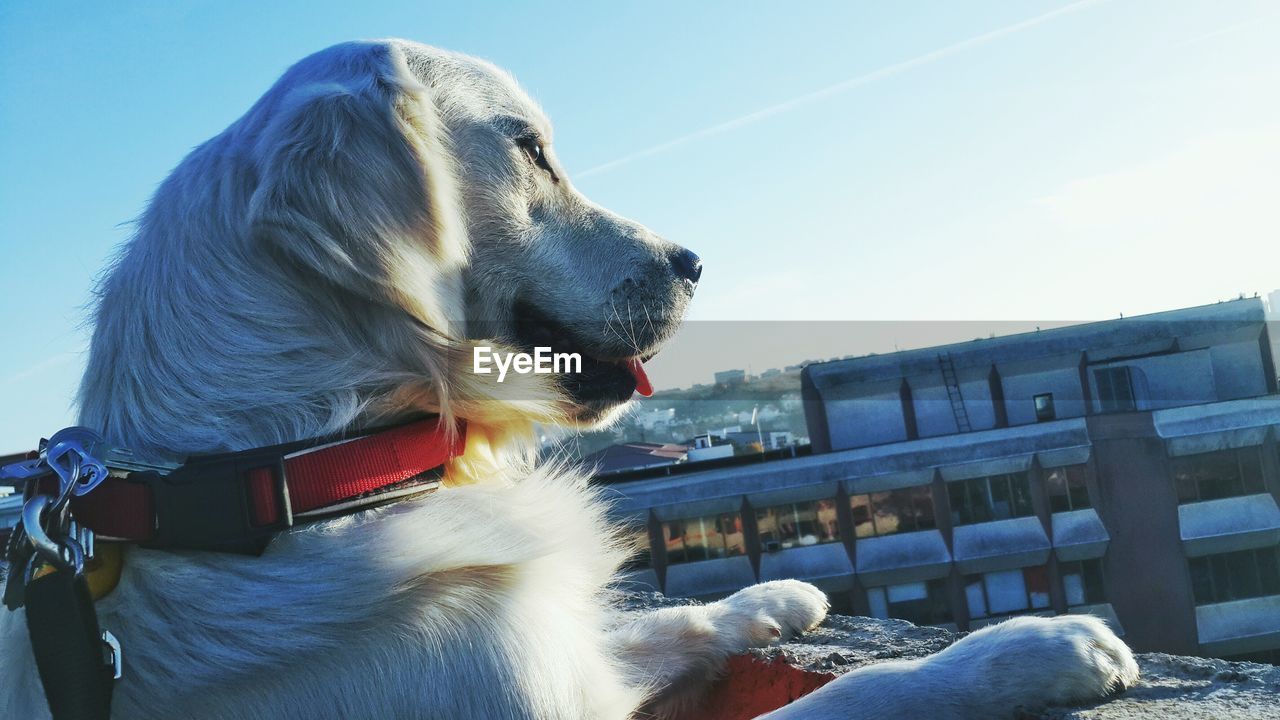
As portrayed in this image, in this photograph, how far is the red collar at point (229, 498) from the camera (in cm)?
128

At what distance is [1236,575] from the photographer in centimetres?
1677

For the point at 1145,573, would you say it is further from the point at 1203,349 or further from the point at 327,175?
the point at 327,175

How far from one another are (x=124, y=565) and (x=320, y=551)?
0.30 metres

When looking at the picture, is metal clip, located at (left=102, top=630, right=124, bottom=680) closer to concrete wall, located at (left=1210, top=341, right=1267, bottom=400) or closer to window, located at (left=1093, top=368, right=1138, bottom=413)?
window, located at (left=1093, top=368, right=1138, bottom=413)

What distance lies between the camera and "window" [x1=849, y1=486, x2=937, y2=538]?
17781mm

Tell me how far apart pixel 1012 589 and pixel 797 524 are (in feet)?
17.5

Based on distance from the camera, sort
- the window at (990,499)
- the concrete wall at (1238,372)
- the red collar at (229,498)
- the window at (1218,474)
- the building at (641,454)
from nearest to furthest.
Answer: the red collar at (229,498) → the building at (641,454) → the window at (1218,474) → the concrete wall at (1238,372) → the window at (990,499)

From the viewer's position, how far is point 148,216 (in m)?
1.76

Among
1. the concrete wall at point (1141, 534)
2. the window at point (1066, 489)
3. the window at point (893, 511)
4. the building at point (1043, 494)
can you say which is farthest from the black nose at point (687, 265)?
the concrete wall at point (1141, 534)

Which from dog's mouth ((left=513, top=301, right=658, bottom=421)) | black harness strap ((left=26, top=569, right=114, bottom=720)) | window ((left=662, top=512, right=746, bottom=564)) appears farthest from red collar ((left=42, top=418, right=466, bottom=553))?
window ((left=662, top=512, right=746, bottom=564))

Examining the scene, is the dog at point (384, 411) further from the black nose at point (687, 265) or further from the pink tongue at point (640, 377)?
the black nose at point (687, 265)

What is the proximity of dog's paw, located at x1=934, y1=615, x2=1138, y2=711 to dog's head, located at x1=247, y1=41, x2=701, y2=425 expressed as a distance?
1017 mm

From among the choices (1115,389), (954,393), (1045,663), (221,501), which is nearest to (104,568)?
(221,501)

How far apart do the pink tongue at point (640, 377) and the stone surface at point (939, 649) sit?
0.77 metres
